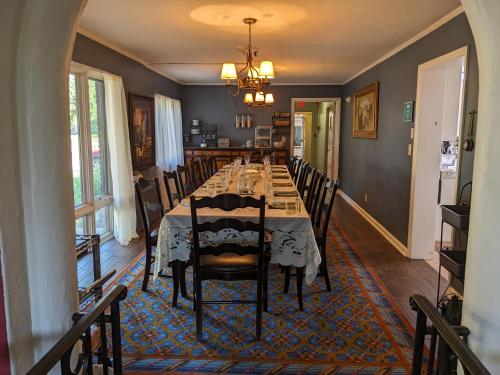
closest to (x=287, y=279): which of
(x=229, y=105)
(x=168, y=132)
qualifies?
(x=168, y=132)

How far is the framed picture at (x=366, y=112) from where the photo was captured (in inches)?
234

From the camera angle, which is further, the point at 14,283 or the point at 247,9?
the point at 247,9

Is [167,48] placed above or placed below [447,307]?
above

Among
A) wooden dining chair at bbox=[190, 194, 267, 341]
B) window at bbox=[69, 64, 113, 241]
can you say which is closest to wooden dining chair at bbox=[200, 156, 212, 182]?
window at bbox=[69, 64, 113, 241]

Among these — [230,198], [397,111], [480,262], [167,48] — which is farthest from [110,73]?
[480,262]

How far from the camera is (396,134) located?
16.4 feet

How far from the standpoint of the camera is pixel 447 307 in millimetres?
2385

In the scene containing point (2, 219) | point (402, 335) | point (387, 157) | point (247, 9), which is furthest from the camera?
point (387, 157)

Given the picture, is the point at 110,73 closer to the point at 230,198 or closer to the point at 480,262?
the point at 230,198

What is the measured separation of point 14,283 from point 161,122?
5631mm

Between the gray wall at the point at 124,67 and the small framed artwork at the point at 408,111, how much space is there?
347cm

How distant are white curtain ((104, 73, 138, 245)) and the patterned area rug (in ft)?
4.71

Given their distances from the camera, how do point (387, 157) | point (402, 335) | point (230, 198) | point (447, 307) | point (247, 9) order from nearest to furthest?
point (447, 307)
point (230, 198)
point (402, 335)
point (247, 9)
point (387, 157)

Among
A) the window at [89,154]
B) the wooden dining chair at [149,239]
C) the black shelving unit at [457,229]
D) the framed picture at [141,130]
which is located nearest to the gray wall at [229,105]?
the framed picture at [141,130]
